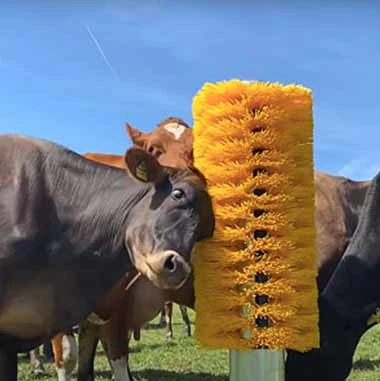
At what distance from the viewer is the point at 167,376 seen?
29.0 ft

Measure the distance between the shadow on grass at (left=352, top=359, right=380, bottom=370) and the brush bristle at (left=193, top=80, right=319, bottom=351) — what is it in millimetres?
5820

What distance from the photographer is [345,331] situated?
4586 millimetres

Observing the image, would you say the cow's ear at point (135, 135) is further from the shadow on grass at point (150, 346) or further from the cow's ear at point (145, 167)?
the shadow on grass at point (150, 346)

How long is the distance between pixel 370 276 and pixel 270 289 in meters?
1.60

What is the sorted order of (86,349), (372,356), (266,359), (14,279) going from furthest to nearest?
(372,356)
(86,349)
(14,279)
(266,359)

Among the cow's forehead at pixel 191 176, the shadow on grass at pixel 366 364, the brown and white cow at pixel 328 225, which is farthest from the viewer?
the shadow on grass at pixel 366 364

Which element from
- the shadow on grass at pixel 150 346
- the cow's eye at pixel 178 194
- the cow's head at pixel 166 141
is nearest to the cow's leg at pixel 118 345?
the cow's head at pixel 166 141

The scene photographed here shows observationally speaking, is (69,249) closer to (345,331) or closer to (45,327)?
(45,327)

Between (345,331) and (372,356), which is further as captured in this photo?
(372,356)

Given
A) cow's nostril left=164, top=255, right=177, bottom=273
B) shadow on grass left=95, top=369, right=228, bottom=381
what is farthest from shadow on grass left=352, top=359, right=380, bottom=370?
cow's nostril left=164, top=255, right=177, bottom=273

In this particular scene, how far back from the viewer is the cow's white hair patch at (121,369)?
6350mm

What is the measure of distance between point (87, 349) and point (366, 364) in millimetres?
3634

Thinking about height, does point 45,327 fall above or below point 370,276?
below

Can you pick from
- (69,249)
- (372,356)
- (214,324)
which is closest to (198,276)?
(214,324)
